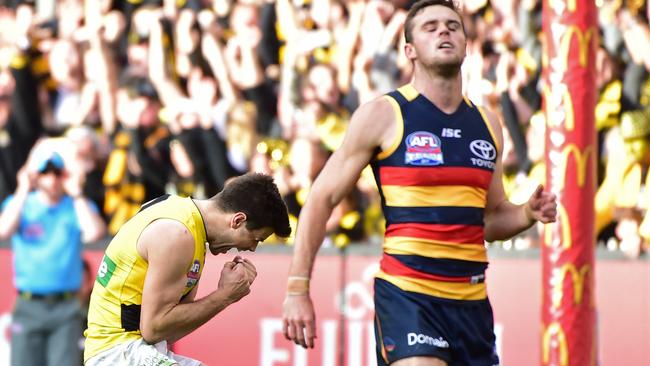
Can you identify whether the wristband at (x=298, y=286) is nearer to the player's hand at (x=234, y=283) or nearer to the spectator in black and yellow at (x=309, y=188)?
the player's hand at (x=234, y=283)

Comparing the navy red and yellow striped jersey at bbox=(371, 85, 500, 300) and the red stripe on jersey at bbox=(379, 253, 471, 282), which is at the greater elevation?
the navy red and yellow striped jersey at bbox=(371, 85, 500, 300)

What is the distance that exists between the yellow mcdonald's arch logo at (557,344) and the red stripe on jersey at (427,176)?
1615mm

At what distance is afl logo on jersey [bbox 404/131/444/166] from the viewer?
16.6ft

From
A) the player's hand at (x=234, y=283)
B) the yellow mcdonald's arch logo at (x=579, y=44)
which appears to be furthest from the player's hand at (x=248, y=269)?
the yellow mcdonald's arch logo at (x=579, y=44)

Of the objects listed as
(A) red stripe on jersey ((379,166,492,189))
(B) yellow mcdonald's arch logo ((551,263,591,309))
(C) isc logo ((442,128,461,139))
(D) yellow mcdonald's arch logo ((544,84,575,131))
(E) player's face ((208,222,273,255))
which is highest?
(D) yellow mcdonald's arch logo ((544,84,575,131))

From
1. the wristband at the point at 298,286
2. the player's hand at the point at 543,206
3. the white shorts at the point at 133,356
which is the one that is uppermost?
the player's hand at the point at 543,206

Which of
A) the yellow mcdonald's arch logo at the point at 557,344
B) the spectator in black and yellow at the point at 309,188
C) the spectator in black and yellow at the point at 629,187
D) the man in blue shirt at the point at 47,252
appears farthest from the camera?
the man in blue shirt at the point at 47,252

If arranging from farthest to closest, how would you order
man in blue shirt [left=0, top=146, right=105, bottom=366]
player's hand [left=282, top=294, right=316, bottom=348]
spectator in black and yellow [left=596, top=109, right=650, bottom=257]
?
man in blue shirt [left=0, top=146, right=105, bottom=366]
spectator in black and yellow [left=596, top=109, right=650, bottom=257]
player's hand [left=282, top=294, right=316, bottom=348]

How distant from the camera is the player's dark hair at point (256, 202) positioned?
16.7 ft

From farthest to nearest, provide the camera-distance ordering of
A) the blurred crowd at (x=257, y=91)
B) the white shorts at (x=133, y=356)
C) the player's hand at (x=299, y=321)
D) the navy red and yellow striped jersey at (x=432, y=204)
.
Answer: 1. the blurred crowd at (x=257, y=91)
2. the navy red and yellow striped jersey at (x=432, y=204)
3. the white shorts at (x=133, y=356)
4. the player's hand at (x=299, y=321)

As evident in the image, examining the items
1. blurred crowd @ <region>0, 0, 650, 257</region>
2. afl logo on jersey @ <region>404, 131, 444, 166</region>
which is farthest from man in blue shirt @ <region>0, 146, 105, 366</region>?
afl logo on jersey @ <region>404, 131, 444, 166</region>

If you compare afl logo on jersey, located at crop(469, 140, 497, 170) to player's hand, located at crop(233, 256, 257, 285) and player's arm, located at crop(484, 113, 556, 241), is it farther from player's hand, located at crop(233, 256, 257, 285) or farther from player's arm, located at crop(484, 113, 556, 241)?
player's hand, located at crop(233, 256, 257, 285)

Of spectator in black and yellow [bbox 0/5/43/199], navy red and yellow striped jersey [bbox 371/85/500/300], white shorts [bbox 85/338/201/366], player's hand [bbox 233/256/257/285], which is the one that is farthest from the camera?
spectator in black and yellow [bbox 0/5/43/199]

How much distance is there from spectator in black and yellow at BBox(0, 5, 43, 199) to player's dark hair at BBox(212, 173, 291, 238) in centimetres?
518
